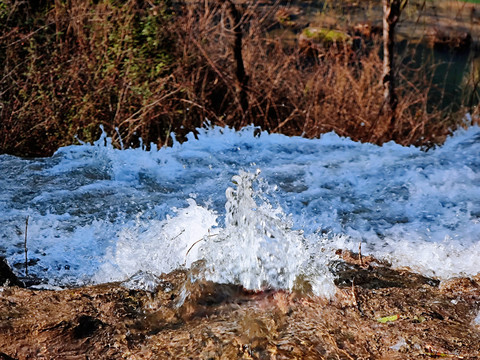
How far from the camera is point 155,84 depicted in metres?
6.53

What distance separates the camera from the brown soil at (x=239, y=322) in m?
2.24

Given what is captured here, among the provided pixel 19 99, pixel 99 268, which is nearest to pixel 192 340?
Result: pixel 99 268

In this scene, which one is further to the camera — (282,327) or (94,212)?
(94,212)

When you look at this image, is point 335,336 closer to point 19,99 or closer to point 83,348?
point 83,348

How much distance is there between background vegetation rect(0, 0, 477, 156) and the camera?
6.07 meters

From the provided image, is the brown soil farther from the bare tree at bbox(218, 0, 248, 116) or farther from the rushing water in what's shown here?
the bare tree at bbox(218, 0, 248, 116)

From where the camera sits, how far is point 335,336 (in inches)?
92.4

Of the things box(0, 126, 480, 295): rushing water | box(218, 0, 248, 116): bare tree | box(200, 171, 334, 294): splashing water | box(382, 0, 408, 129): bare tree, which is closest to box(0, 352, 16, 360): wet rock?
box(0, 126, 480, 295): rushing water

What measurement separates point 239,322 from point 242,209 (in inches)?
26.9

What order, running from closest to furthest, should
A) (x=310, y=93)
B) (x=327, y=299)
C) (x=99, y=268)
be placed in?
(x=327, y=299)
(x=99, y=268)
(x=310, y=93)

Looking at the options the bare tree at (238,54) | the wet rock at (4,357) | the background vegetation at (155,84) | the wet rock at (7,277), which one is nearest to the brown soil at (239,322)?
the wet rock at (4,357)

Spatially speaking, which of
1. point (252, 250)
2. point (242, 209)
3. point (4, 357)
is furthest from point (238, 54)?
point (4, 357)

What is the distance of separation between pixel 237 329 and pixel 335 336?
15.9 inches

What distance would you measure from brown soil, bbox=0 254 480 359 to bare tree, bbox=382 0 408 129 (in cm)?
409
